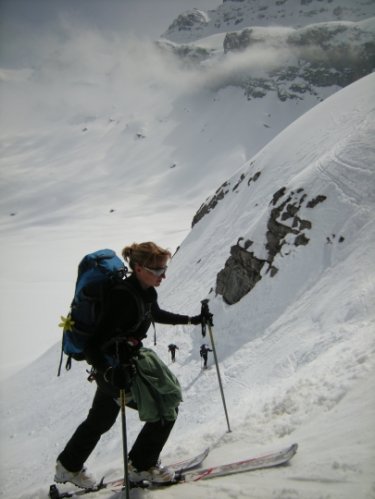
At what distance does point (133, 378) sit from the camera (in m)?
3.49

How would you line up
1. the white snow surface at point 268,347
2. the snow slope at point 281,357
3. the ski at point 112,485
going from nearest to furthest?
1. the snow slope at point 281,357
2. the white snow surface at point 268,347
3. the ski at point 112,485

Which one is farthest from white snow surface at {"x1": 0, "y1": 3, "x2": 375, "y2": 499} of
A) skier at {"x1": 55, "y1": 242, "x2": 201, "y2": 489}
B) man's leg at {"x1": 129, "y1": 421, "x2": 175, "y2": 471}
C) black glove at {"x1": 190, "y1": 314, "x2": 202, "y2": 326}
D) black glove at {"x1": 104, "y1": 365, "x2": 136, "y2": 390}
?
black glove at {"x1": 190, "y1": 314, "x2": 202, "y2": 326}

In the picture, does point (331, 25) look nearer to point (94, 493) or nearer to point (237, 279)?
point (237, 279)

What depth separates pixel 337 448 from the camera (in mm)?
3422

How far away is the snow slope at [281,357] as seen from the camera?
3.57 meters

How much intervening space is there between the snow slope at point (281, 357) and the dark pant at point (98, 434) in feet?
1.17

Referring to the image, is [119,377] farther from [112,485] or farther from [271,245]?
[271,245]

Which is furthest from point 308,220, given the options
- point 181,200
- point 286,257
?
point 181,200

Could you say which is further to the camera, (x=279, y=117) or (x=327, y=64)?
(x=327, y=64)

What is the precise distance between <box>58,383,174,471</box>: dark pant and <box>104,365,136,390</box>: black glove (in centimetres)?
48

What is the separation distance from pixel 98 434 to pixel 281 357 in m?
8.70

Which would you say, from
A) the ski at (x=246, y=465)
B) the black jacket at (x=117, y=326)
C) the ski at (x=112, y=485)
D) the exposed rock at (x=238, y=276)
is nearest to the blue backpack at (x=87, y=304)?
the black jacket at (x=117, y=326)

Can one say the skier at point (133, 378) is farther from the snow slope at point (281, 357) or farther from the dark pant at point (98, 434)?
the snow slope at point (281, 357)

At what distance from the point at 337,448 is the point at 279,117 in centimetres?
18969
